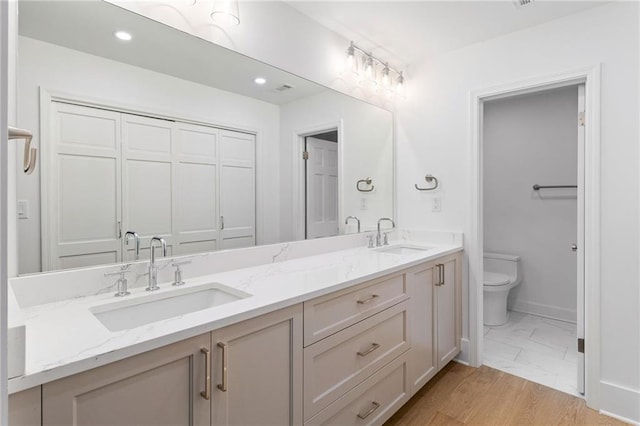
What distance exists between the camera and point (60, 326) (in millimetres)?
938

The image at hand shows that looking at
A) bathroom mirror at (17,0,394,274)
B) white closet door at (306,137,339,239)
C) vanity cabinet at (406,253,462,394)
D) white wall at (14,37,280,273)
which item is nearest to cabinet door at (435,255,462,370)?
vanity cabinet at (406,253,462,394)

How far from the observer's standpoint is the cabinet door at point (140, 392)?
2.41ft

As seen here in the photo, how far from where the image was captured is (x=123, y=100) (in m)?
1.33

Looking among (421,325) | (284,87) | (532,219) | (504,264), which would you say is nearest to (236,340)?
(421,325)

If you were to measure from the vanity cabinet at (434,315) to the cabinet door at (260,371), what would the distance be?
894mm

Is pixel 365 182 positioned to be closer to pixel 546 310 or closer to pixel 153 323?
pixel 153 323

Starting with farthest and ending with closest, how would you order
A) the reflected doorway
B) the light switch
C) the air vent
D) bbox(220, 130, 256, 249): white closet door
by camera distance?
1. the reflected doorway
2. the air vent
3. bbox(220, 130, 256, 249): white closet door
4. the light switch

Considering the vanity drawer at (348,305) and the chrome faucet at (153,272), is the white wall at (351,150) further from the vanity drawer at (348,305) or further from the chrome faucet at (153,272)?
the chrome faucet at (153,272)

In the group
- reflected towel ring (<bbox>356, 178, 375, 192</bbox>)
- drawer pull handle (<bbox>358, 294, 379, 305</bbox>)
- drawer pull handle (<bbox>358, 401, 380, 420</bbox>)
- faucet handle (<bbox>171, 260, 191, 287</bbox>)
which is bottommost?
drawer pull handle (<bbox>358, 401, 380, 420</bbox>)

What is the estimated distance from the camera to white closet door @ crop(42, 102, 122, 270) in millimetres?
1184

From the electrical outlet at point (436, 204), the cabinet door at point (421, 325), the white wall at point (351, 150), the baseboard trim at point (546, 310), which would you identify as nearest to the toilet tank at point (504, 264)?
the baseboard trim at point (546, 310)

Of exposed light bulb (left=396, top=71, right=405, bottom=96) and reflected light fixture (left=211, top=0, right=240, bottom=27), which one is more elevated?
exposed light bulb (left=396, top=71, right=405, bottom=96)

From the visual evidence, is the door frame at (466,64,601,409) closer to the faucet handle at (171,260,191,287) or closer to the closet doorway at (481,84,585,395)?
the closet doorway at (481,84,585,395)

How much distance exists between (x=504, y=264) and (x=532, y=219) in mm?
532
